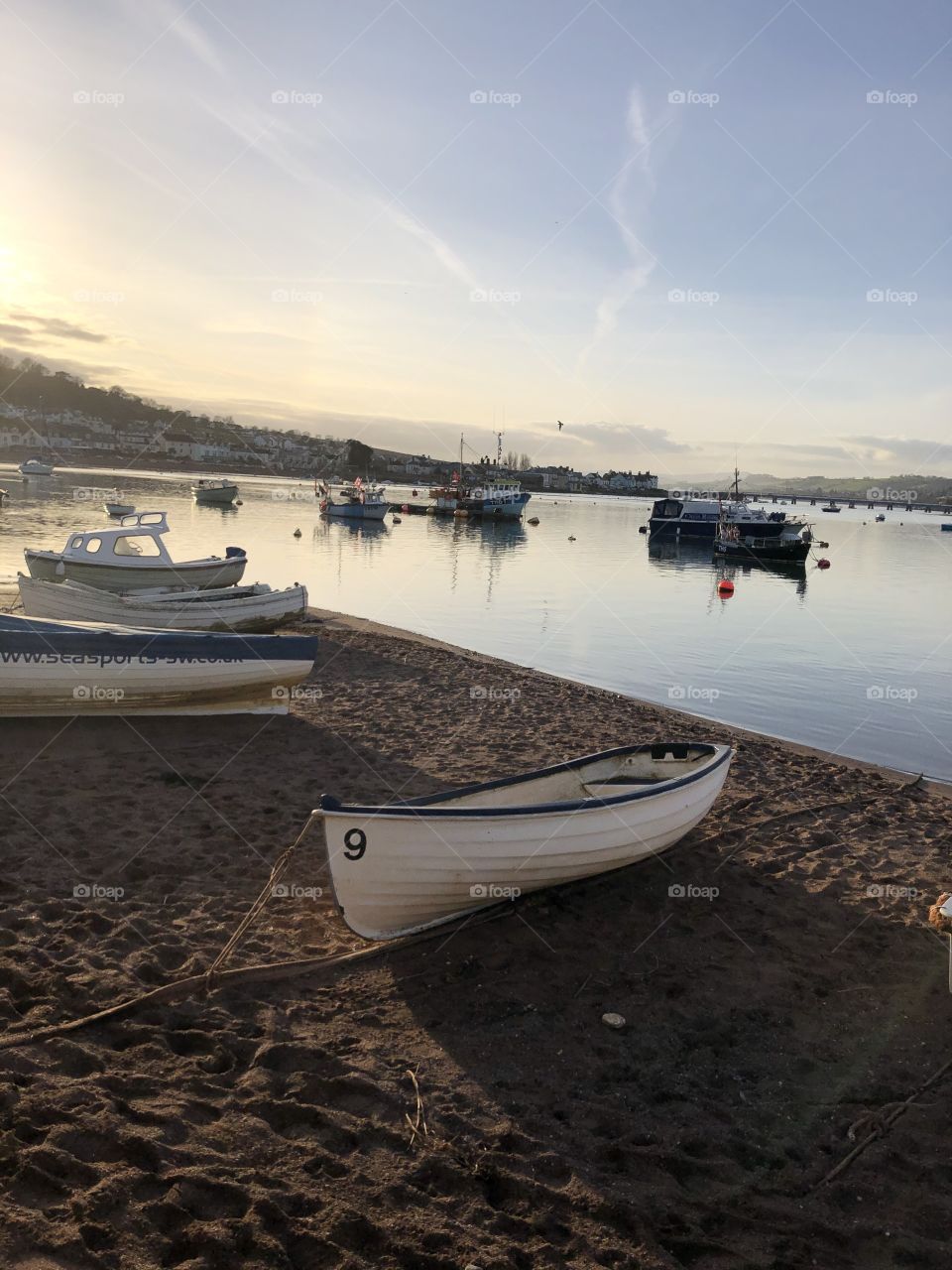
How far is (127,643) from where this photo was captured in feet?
38.2

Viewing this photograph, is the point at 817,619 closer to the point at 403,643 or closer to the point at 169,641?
the point at 403,643

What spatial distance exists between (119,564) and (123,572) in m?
0.23

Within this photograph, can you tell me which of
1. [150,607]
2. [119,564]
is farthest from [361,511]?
[150,607]

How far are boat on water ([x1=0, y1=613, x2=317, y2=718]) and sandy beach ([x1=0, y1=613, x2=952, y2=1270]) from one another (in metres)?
1.48

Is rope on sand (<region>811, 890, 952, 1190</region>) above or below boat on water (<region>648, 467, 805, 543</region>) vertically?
below

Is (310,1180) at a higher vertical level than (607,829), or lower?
lower

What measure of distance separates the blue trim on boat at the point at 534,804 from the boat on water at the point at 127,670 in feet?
17.1

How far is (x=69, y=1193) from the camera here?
4.12 metres

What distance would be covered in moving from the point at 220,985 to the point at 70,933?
1406mm

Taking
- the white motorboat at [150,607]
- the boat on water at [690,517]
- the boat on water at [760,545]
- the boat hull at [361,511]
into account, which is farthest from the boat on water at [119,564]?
the boat on water at [690,517]

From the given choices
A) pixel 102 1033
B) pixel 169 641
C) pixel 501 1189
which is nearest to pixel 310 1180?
pixel 501 1189

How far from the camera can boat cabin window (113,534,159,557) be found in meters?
20.0

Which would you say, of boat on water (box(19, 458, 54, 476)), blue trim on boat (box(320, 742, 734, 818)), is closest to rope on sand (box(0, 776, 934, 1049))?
blue trim on boat (box(320, 742, 734, 818))

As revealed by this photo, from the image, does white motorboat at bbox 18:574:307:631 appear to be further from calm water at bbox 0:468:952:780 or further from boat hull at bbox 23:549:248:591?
calm water at bbox 0:468:952:780
